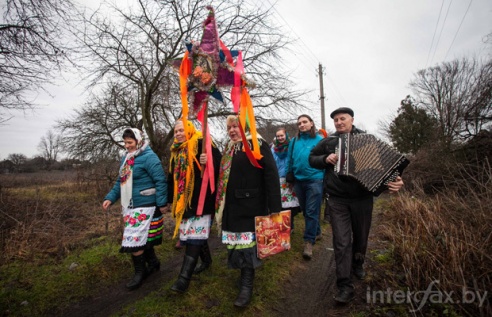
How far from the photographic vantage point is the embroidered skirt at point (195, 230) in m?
2.69

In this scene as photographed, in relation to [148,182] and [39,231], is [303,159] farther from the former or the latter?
[39,231]

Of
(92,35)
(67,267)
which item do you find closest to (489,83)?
(67,267)

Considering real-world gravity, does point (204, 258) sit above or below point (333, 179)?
below

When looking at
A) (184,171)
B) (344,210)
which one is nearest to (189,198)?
(184,171)

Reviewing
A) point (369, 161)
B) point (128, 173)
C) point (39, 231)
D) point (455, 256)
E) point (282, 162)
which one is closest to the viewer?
point (455, 256)

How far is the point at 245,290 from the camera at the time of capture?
7.97ft

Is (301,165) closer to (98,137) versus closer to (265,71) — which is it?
(265,71)

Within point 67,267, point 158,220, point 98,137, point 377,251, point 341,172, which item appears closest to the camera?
point 341,172

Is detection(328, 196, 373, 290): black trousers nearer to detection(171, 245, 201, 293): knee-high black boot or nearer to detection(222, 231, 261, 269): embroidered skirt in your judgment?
detection(222, 231, 261, 269): embroidered skirt

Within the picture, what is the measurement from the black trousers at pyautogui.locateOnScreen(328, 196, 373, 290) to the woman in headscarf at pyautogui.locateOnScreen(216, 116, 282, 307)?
2.21 feet

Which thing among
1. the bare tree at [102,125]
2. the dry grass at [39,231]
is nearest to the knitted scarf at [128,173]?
the dry grass at [39,231]

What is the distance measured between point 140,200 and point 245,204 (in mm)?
1309

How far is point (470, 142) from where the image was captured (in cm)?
649

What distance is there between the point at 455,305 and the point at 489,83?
25.0ft
